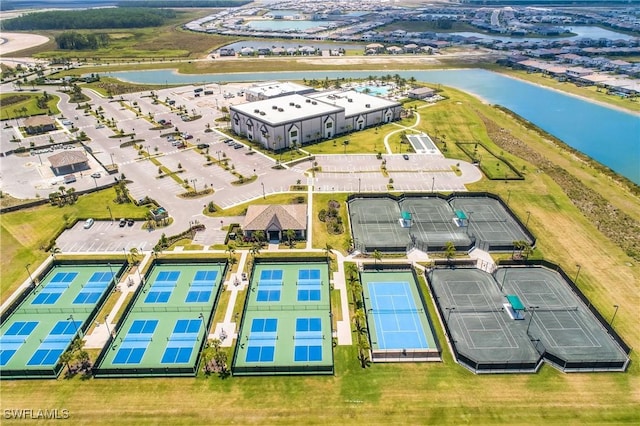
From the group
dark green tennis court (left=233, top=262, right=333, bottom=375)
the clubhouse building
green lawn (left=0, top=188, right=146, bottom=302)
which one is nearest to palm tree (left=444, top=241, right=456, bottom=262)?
dark green tennis court (left=233, top=262, right=333, bottom=375)

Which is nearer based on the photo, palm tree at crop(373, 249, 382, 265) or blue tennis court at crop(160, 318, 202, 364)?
blue tennis court at crop(160, 318, 202, 364)

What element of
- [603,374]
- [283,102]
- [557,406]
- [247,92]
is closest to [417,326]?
[557,406]

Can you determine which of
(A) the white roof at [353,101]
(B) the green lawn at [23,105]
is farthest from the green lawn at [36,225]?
(B) the green lawn at [23,105]

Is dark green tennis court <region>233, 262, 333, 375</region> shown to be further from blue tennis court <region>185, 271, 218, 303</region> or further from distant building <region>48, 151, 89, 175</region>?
distant building <region>48, 151, 89, 175</region>

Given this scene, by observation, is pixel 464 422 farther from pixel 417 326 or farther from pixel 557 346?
pixel 557 346

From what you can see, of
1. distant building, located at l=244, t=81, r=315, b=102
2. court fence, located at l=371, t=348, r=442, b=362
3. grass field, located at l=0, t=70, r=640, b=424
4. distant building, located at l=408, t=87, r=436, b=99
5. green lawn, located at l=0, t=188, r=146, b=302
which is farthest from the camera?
distant building, located at l=408, t=87, r=436, b=99

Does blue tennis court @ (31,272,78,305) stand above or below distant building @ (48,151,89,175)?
below

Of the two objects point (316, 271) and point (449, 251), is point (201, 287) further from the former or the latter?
point (449, 251)
